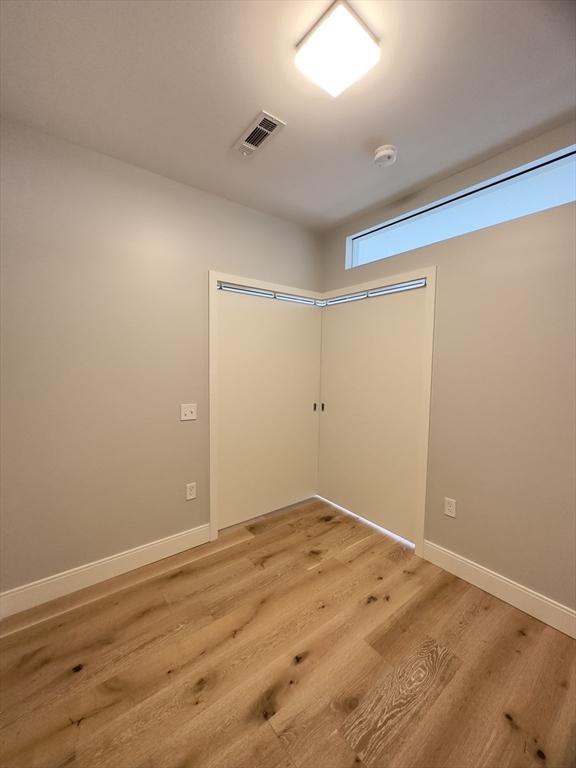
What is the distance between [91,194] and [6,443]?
1.50 metres

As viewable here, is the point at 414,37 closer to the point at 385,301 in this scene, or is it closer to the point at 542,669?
the point at 385,301

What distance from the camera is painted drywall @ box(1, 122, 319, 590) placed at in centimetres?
158

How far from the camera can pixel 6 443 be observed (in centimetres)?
156

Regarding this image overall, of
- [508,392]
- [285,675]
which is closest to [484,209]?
[508,392]

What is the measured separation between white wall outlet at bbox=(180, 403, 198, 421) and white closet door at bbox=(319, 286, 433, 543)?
4.24 ft

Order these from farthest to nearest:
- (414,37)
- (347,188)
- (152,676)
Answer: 1. (347,188)
2. (152,676)
3. (414,37)

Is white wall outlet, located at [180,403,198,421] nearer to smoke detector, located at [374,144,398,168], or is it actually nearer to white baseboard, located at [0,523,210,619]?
white baseboard, located at [0,523,210,619]

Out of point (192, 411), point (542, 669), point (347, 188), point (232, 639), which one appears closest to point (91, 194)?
point (192, 411)

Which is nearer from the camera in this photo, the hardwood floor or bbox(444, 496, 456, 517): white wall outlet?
the hardwood floor

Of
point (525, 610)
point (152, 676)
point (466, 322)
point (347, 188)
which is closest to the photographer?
point (152, 676)

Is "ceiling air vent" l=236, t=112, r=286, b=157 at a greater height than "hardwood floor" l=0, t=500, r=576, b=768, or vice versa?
"ceiling air vent" l=236, t=112, r=286, b=157

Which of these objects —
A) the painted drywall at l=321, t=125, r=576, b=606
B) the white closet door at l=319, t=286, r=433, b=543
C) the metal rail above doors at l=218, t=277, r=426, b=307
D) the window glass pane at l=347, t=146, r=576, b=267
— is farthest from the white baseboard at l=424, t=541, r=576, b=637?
the window glass pane at l=347, t=146, r=576, b=267

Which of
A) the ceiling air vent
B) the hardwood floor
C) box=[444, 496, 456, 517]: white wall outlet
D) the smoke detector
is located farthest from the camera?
box=[444, 496, 456, 517]: white wall outlet

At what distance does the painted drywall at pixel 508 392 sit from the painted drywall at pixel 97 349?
169cm
